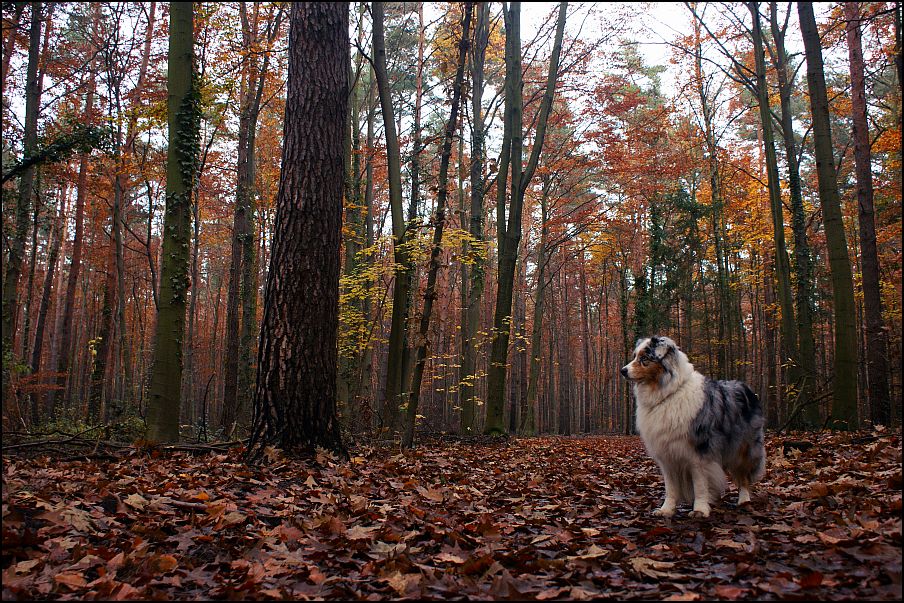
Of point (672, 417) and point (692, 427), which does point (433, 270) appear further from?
point (692, 427)

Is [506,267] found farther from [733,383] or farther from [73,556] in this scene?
[73,556]

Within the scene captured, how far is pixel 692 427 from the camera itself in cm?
470

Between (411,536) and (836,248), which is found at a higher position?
(836,248)

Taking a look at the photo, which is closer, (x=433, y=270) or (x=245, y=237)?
(x=433, y=270)

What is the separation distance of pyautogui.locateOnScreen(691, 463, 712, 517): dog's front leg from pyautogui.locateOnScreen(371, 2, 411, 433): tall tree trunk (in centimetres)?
634

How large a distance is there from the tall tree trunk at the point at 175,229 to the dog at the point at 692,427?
6.38 meters

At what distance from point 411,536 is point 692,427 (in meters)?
2.63

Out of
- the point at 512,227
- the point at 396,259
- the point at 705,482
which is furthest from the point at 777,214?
the point at 705,482

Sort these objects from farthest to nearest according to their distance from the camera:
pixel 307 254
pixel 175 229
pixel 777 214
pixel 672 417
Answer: pixel 777 214 < pixel 175 229 < pixel 307 254 < pixel 672 417

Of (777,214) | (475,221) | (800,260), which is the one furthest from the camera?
(475,221)

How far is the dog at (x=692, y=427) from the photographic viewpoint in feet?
15.2

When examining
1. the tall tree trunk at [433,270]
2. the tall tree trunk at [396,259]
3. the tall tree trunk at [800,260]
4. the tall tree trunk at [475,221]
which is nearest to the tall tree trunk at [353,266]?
the tall tree trunk at [396,259]

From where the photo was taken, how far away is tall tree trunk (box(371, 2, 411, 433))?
10.2 metres

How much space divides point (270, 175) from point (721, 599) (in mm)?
21792
